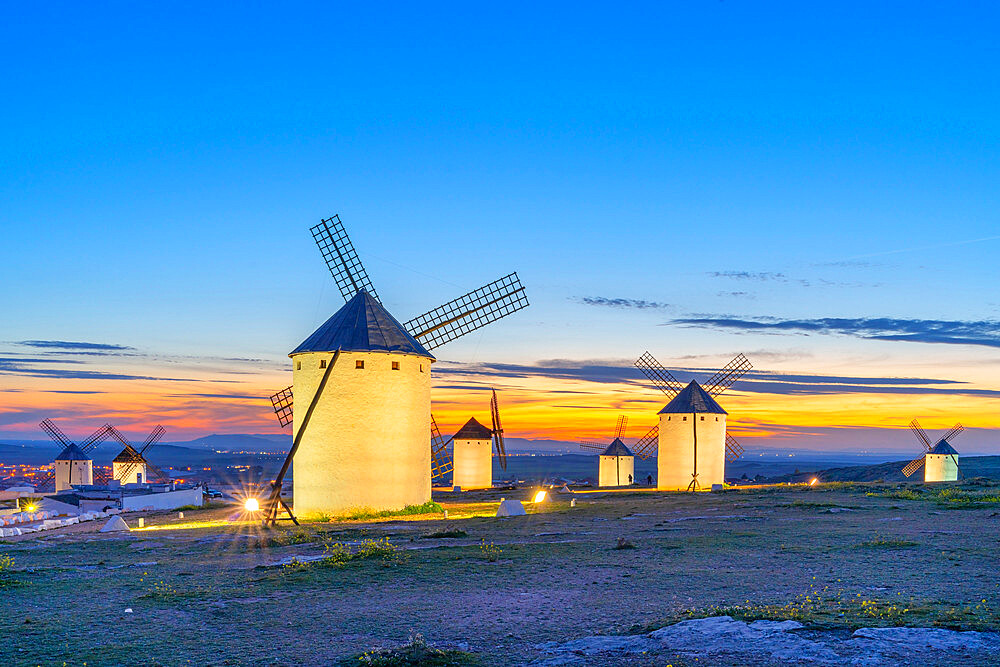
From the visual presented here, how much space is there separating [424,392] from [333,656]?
850 inches

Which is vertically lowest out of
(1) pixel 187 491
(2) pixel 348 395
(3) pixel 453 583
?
(1) pixel 187 491

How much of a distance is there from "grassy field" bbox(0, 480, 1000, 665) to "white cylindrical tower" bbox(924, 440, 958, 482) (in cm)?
5718

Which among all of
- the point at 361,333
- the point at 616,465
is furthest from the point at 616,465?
the point at 361,333

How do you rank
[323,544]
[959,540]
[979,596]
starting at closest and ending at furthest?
[979,596], [959,540], [323,544]

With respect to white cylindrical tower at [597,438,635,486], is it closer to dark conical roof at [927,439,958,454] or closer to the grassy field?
dark conical roof at [927,439,958,454]

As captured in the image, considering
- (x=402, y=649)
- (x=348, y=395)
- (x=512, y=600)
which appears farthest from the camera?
(x=348, y=395)

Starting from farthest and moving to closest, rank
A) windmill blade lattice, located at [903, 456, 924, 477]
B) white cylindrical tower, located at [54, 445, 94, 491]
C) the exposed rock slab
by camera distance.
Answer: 1. windmill blade lattice, located at [903, 456, 924, 477]
2. white cylindrical tower, located at [54, 445, 94, 491]
3. the exposed rock slab

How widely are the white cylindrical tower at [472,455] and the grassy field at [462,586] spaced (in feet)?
126

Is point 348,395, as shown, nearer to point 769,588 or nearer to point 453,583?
point 453,583

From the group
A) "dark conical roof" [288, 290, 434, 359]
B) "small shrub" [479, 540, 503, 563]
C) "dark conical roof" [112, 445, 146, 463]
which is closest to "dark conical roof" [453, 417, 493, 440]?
"dark conical roof" [288, 290, 434, 359]

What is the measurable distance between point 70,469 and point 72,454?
1506 millimetres

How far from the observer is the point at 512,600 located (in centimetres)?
1186

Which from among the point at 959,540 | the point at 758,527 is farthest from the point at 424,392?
the point at 959,540

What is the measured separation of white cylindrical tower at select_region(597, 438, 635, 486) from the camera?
71.2 m
